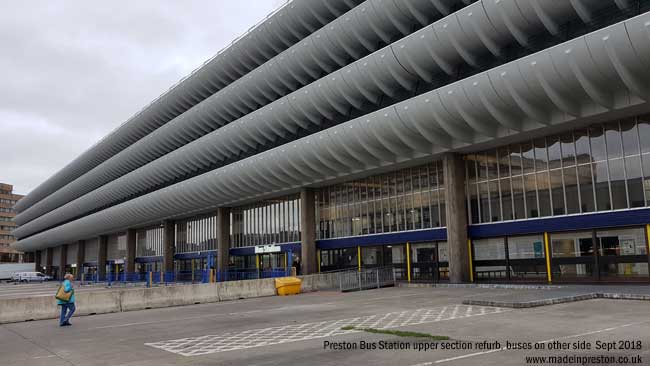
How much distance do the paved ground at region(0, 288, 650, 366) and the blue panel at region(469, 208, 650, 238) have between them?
7.42m

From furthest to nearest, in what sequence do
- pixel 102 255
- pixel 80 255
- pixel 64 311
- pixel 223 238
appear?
pixel 80 255, pixel 102 255, pixel 223 238, pixel 64 311

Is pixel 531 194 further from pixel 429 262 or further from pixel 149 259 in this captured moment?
pixel 149 259

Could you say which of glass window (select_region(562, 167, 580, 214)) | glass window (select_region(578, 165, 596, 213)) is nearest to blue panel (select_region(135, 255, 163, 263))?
glass window (select_region(562, 167, 580, 214))

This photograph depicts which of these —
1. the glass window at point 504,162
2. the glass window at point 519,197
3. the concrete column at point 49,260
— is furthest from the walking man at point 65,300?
the concrete column at point 49,260

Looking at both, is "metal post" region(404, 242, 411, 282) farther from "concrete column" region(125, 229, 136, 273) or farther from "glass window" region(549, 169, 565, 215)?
"concrete column" region(125, 229, 136, 273)

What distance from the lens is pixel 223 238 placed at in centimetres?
5300

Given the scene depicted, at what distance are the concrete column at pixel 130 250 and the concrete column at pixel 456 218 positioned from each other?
53.9 meters

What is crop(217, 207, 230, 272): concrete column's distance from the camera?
52.6 m

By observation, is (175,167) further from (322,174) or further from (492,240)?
(492,240)

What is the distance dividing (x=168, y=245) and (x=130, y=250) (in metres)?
12.0

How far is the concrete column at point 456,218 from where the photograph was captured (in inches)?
1168

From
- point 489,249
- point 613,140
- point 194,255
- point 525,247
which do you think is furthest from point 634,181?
point 194,255

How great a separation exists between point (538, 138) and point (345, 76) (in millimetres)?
12260

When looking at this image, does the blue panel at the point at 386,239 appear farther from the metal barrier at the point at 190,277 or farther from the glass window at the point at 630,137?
the glass window at the point at 630,137
